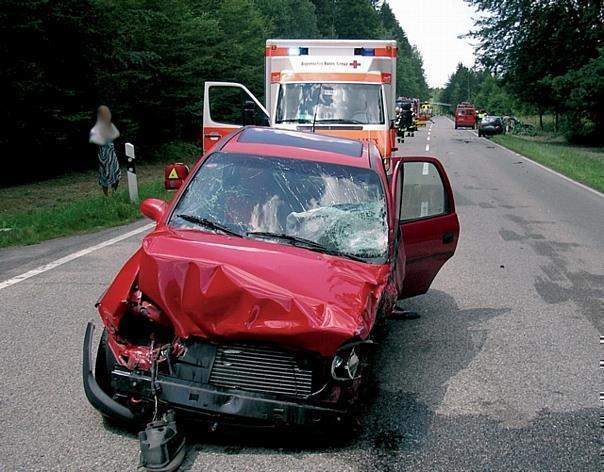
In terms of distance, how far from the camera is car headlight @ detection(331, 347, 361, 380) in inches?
149

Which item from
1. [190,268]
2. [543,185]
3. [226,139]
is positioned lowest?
[543,185]

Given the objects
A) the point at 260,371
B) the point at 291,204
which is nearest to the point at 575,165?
the point at 291,204

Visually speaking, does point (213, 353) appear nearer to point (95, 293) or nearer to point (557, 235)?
point (95, 293)

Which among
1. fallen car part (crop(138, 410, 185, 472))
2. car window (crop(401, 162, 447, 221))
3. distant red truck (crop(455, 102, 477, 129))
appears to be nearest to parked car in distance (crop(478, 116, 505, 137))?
distant red truck (crop(455, 102, 477, 129))

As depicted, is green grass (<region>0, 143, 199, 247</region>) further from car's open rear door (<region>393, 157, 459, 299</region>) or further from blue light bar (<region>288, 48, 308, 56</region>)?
car's open rear door (<region>393, 157, 459, 299</region>)

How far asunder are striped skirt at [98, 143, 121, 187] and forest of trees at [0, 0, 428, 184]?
12.9 ft

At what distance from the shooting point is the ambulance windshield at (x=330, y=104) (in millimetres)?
13008

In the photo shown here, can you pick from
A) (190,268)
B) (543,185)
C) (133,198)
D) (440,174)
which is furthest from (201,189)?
(543,185)

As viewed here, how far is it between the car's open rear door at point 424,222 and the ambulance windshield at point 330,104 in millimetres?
6390

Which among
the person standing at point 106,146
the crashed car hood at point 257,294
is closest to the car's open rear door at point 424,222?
the crashed car hood at point 257,294

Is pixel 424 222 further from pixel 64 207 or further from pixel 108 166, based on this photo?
pixel 108 166

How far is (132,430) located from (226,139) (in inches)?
102

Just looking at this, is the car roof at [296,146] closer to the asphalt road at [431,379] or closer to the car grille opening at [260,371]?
the asphalt road at [431,379]

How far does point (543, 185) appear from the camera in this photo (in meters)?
19.2
